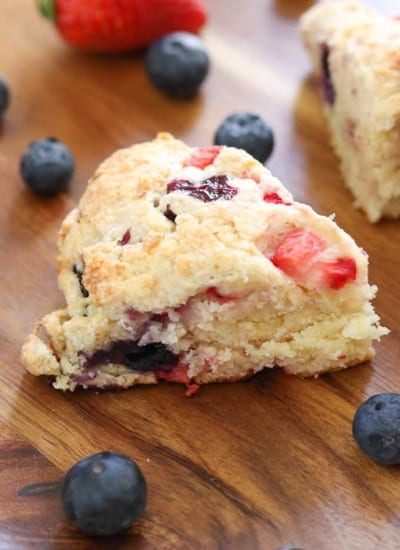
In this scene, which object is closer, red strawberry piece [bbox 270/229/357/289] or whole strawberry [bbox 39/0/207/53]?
red strawberry piece [bbox 270/229/357/289]

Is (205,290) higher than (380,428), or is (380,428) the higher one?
(205,290)

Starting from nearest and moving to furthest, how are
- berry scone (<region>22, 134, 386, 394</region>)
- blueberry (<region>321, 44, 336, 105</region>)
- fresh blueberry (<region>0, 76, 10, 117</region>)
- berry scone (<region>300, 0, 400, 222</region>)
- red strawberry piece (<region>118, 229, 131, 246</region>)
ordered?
berry scone (<region>22, 134, 386, 394</region>) → red strawberry piece (<region>118, 229, 131, 246</region>) → berry scone (<region>300, 0, 400, 222</region>) → blueberry (<region>321, 44, 336, 105</region>) → fresh blueberry (<region>0, 76, 10, 117</region>)

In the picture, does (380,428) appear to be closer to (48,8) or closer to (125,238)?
(125,238)

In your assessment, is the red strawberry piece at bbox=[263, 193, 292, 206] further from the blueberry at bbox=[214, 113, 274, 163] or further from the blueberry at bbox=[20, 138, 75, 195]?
the blueberry at bbox=[20, 138, 75, 195]

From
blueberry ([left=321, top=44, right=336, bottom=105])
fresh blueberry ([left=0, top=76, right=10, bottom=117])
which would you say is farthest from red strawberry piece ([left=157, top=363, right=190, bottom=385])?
fresh blueberry ([left=0, top=76, right=10, bottom=117])

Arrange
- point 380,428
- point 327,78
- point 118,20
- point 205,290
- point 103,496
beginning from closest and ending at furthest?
1. point 103,496
2. point 380,428
3. point 205,290
4. point 327,78
5. point 118,20

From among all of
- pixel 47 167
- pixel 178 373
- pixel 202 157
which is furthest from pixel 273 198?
pixel 47 167

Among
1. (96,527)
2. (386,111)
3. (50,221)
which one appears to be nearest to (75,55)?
(50,221)
